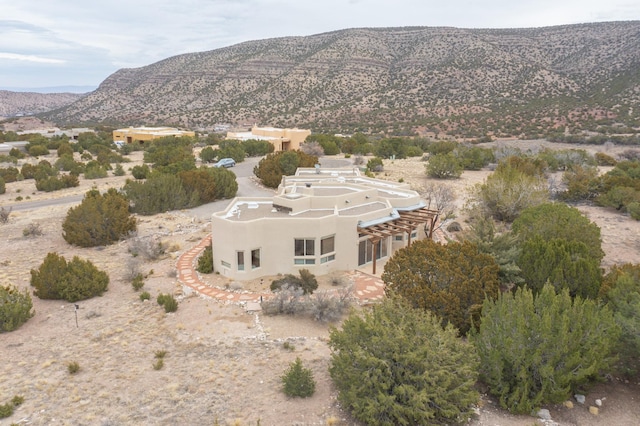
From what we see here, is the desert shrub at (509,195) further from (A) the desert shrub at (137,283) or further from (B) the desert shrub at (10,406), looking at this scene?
(B) the desert shrub at (10,406)

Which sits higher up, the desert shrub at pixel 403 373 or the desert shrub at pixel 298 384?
the desert shrub at pixel 403 373

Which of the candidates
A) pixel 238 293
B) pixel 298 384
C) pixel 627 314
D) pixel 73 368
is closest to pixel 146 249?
pixel 238 293

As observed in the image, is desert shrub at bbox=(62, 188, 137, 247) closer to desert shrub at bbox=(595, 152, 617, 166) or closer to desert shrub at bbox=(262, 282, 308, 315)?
desert shrub at bbox=(262, 282, 308, 315)

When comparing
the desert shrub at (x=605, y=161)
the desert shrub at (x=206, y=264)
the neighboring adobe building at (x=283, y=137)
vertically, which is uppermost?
the neighboring adobe building at (x=283, y=137)

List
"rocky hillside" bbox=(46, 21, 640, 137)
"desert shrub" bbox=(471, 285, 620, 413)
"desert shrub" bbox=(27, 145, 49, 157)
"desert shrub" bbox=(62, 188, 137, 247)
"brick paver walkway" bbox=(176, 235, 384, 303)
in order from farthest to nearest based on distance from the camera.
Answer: "rocky hillside" bbox=(46, 21, 640, 137), "desert shrub" bbox=(27, 145, 49, 157), "desert shrub" bbox=(62, 188, 137, 247), "brick paver walkway" bbox=(176, 235, 384, 303), "desert shrub" bbox=(471, 285, 620, 413)

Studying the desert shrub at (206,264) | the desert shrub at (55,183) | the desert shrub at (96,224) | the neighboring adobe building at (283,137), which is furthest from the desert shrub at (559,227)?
the neighboring adobe building at (283,137)

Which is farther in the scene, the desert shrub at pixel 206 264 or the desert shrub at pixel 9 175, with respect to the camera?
the desert shrub at pixel 9 175

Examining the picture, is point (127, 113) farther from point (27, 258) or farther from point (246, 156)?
point (27, 258)

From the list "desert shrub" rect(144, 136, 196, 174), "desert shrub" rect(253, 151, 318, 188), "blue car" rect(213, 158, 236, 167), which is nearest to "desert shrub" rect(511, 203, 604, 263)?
"desert shrub" rect(253, 151, 318, 188)
